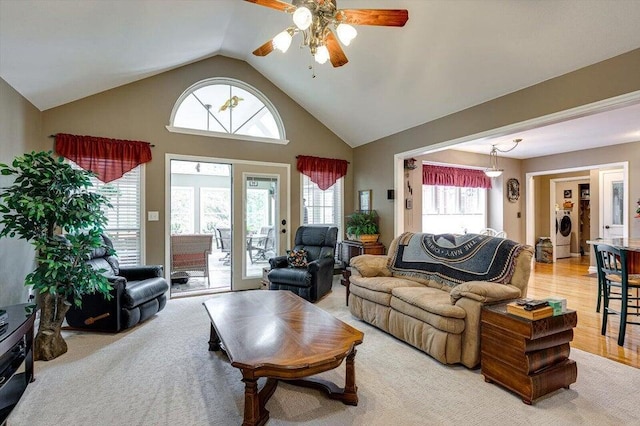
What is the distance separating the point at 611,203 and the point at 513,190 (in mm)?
1847

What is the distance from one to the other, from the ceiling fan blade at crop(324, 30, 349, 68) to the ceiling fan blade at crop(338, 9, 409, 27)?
0.19m

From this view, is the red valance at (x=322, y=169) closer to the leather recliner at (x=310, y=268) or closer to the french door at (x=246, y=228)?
the french door at (x=246, y=228)

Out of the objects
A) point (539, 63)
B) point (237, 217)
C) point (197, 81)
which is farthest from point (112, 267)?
point (539, 63)

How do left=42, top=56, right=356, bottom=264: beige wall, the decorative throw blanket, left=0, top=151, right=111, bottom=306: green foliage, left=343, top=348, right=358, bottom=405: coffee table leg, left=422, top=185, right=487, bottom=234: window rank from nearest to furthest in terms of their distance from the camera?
left=343, top=348, right=358, bottom=405: coffee table leg
left=0, top=151, right=111, bottom=306: green foliage
the decorative throw blanket
left=42, top=56, right=356, bottom=264: beige wall
left=422, top=185, right=487, bottom=234: window

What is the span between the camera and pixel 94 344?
3.02m

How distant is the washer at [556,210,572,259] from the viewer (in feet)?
27.6

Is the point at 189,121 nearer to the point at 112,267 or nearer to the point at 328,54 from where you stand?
the point at 112,267

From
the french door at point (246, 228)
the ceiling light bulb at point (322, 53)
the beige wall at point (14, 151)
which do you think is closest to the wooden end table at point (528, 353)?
the ceiling light bulb at point (322, 53)

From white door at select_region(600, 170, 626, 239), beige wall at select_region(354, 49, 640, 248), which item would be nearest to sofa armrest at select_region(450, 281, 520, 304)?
beige wall at select_region(354, 49, 640, 248)

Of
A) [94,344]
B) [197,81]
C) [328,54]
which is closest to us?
[328,54]

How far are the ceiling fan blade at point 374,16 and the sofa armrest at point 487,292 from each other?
6.72ft

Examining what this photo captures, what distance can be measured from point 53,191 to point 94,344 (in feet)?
4.91

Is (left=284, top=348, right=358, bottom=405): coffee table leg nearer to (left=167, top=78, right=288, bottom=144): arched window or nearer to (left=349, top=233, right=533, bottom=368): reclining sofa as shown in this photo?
(left=349, top=233, right=533, bottom=368): reclining sofa

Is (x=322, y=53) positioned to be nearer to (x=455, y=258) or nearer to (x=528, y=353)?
(x=455, y=258)
